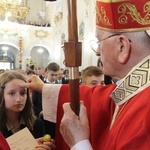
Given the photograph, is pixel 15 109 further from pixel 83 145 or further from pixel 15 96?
pixel 83 145

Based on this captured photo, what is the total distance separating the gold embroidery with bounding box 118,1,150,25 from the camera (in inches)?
41.4

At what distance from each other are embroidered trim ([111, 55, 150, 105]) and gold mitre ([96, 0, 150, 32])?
136 mm

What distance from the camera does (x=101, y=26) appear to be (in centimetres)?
117

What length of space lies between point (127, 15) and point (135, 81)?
254mm

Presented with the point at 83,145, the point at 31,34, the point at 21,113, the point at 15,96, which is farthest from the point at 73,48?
the point at 31,34

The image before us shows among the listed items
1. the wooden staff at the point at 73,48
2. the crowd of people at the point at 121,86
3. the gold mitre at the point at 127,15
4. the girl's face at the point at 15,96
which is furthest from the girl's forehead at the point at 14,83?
the gold mitre at the point at 127,15

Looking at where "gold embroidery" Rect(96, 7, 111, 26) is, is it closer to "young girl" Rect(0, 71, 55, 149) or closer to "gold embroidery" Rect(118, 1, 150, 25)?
"gold embroidery" Rect(118, 1, 150, 25)

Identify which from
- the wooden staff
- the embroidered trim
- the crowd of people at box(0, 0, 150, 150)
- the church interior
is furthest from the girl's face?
the church interior

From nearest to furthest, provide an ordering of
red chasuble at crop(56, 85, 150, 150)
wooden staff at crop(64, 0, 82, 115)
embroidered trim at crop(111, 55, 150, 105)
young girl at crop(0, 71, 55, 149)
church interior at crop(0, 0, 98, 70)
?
red chasuble at crop(56, 85, 150, 150), embroidered trim at crop(111, 55, 150, 105), wooden staff at crop(64, 0, 82, 115), young girl at crop(0, 71, 55, 149), church interior at crop(0, 0, 98, 70)

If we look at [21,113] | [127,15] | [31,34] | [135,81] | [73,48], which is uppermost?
[31,34]

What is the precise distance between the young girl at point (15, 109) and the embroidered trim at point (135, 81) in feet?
3.57

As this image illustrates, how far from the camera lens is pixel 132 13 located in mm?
1063

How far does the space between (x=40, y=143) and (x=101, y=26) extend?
0.79 meters

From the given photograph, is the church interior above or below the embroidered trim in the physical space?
above
